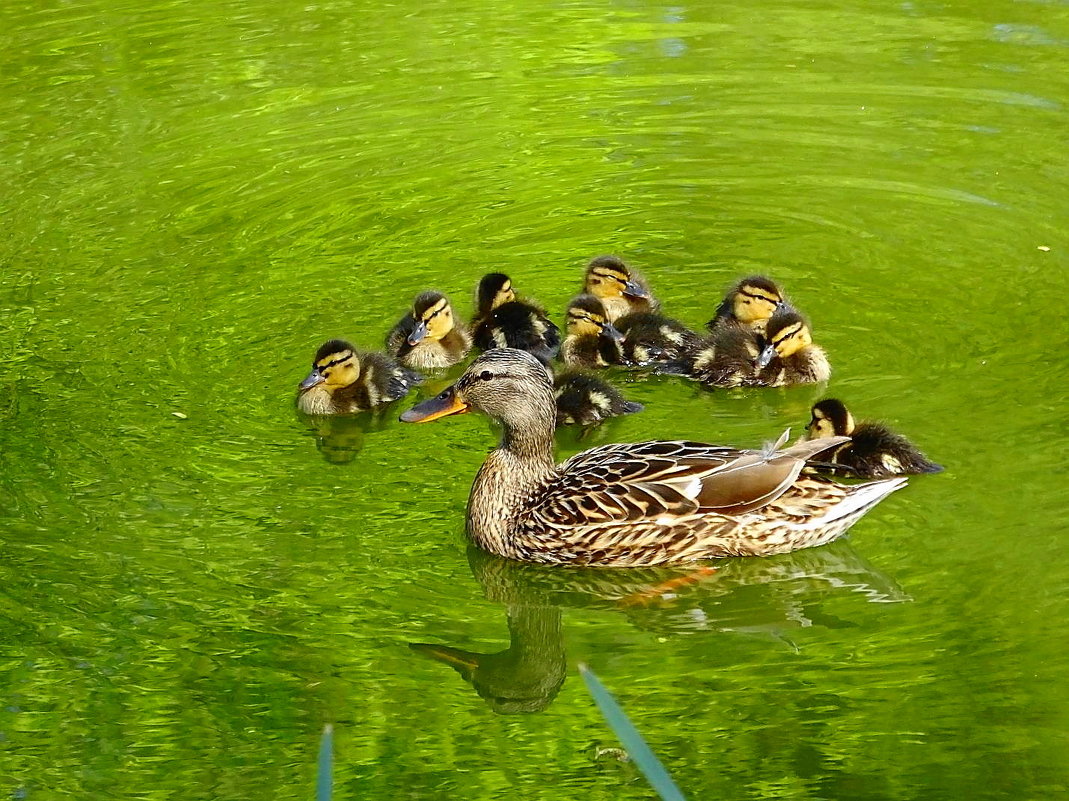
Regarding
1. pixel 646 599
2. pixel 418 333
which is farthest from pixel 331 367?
pixel 646 599

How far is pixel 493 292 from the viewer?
6.62 m

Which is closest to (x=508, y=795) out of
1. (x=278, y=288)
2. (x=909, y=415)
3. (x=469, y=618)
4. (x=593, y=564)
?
(x=469, y=618)

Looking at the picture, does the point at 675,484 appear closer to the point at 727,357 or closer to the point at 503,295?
the point at 727,357

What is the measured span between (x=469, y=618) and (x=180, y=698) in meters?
0.86

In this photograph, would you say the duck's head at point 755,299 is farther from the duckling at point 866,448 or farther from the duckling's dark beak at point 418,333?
the duckling's dark beak at point 418,333

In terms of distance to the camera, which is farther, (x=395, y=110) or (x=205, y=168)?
(x=395, y=110)

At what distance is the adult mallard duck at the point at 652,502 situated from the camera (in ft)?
16.3

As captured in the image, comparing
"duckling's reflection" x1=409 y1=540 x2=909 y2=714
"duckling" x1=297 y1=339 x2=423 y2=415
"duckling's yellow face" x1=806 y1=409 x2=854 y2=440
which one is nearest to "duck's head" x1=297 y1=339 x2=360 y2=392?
"duckling" x1=297 y1=339 x2=423 y2=415

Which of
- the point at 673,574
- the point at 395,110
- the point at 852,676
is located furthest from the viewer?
the point at 395,110

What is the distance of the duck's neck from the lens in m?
5.12

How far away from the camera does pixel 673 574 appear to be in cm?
501

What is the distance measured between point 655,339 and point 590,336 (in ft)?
0.86

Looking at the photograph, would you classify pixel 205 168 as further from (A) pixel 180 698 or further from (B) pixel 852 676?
(B) pixel 852 676

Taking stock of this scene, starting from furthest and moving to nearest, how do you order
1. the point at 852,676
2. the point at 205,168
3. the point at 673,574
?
the point at 205,168, the point at 673,574, the point at 852,676
